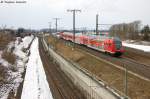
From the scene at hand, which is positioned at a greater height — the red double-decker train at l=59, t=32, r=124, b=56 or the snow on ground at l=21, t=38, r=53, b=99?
the red double-decker train at l=59, t=32, r=124, b=56

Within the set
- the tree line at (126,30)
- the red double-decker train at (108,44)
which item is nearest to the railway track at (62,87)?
the red double-decker train at (108,44)

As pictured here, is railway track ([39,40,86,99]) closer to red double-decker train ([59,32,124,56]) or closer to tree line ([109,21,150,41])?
red double-decker train ([59,32,124,56])

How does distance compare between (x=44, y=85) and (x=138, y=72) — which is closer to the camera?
(x=138, y=72)

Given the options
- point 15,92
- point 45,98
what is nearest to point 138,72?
point 45,98

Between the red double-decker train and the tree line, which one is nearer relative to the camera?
the red double-decker train

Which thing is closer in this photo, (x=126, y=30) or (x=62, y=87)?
(x=62, y=87)

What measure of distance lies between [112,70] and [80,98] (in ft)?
21.3

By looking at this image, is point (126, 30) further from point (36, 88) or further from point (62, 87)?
point (36, 88)


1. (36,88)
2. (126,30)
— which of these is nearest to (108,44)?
(36,88)

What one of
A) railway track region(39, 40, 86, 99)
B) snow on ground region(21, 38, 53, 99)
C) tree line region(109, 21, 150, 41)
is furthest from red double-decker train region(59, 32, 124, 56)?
tree line region(109, 21, 150, 41)

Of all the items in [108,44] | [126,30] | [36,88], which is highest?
[108,44]

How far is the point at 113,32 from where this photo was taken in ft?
413

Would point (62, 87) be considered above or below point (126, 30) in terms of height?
below

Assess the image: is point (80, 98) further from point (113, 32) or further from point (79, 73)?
point (113, 32)
